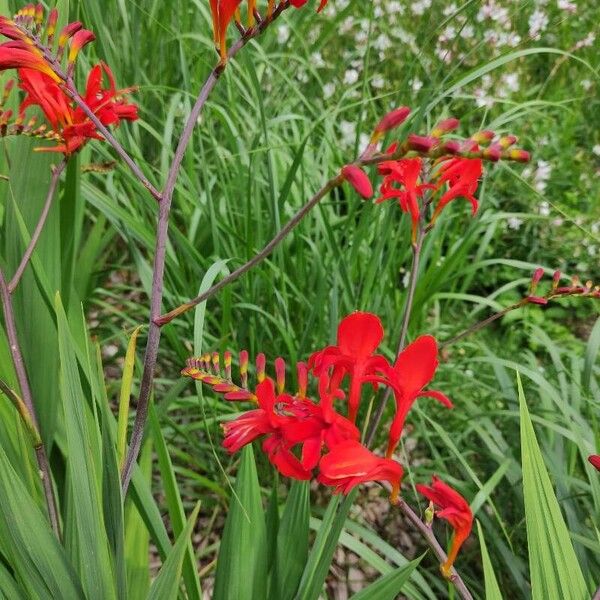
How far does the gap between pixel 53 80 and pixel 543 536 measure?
0.67 metres

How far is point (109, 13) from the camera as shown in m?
1.75

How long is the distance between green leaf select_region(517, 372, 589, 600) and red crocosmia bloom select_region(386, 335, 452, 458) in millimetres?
141

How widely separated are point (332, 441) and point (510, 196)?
1977mm

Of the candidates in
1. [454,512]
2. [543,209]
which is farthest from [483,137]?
[543,209]

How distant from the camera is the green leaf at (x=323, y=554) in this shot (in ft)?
2.64

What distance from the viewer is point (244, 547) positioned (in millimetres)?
857

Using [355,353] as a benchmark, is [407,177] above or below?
above

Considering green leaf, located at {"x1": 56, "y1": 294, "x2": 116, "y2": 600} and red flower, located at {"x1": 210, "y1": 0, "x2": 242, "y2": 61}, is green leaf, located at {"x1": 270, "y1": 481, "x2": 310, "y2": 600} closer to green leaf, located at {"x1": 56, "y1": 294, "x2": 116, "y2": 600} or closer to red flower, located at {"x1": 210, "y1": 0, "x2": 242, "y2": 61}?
green leaf, located at {"x1": 56, "y1": 294, "x2": 116, "y2": 600}

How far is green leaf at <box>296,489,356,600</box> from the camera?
2.64 ft

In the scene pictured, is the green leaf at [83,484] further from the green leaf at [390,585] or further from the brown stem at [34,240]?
the green leaf at [390,585]

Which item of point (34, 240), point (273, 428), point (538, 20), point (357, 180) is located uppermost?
point (538, 20)

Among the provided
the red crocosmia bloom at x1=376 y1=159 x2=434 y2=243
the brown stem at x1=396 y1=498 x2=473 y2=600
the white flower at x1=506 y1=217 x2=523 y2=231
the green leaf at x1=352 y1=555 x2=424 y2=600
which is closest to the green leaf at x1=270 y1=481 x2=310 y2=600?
the green leaf at x1=352 y1=555 x2=424 y2=600

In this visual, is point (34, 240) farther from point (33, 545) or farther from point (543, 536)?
point (543, 536)

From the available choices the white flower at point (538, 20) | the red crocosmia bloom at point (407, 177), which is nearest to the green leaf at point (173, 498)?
the red crocosmia bloom at point (407, 177)
